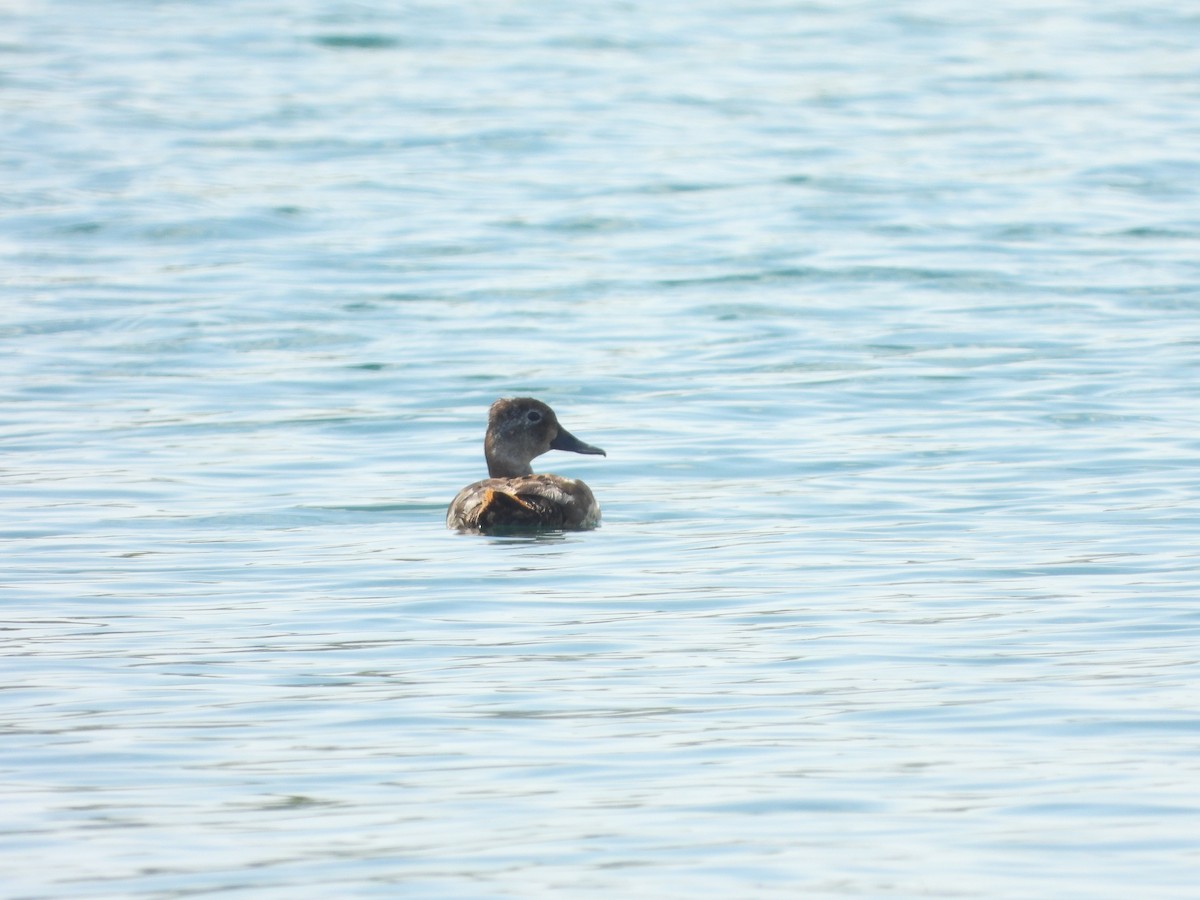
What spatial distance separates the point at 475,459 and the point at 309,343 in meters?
4.50

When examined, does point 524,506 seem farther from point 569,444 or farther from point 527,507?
point 569,444

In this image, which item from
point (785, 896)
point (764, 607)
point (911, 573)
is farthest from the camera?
point (911, 573)

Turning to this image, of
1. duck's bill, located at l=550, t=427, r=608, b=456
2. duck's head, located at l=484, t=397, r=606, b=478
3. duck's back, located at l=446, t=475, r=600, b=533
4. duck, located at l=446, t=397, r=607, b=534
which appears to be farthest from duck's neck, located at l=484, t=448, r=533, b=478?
duck's back, located at l=446, t=475, r=600, b=533

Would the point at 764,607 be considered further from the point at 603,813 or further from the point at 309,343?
the point at 309,343

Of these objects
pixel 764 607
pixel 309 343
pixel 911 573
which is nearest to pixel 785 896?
pixel 764 607

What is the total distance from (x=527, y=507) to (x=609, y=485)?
5.65 feet

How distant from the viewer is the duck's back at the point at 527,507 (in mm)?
10758

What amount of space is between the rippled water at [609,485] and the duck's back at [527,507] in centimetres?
29

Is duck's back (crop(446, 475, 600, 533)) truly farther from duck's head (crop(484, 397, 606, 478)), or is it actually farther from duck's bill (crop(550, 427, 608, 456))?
duck's bill (crop(550, 427, 608, 456))

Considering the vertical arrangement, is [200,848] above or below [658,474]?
above

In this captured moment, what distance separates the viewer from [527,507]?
35.6 feet

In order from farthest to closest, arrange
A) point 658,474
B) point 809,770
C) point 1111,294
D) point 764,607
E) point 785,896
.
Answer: point 1111,294
point 658,474
point 764,607
point 809,770
point 785,896

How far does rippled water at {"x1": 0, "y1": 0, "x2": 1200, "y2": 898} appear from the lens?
6039 millimetres

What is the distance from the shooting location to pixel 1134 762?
6453mm
